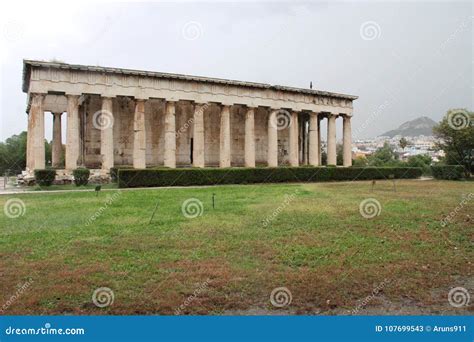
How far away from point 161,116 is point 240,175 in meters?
13.0

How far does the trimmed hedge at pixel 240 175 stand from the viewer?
29170mm

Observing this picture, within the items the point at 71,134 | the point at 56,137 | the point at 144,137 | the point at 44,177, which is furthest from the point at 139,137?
the point at 56,137

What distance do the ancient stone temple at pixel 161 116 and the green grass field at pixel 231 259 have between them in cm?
1949

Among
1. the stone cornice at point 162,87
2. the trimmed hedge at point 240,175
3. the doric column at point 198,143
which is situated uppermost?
the stone cornice at point 162,87

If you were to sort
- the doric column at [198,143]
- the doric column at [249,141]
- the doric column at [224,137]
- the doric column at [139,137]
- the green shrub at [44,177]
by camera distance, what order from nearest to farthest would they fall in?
the green shrub at [44,177] < the doric column at [139,137] < the doric column at [198,143] < the doric column at [224,137] < the doric column at [249,141]

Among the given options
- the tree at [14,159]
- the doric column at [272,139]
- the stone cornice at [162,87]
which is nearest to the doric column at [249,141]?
the stone cornice at [162,87]

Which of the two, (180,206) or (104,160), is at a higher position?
(104,160)

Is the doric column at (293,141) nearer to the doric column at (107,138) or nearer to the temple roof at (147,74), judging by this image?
the temple roof at (147,74)

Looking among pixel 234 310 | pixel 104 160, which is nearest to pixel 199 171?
pixel 104 160

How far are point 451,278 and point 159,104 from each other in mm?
36538

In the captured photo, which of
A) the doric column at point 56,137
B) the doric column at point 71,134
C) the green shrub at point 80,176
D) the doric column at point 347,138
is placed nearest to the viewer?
the green shrub at point 80,176

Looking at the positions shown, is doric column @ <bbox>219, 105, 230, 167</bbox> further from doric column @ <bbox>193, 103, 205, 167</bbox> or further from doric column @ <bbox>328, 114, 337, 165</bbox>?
doric column @ <bbox>328, 114, 337, 165</bbox>

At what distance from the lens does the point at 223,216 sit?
49.2ft

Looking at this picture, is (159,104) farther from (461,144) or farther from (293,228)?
(461,144)
